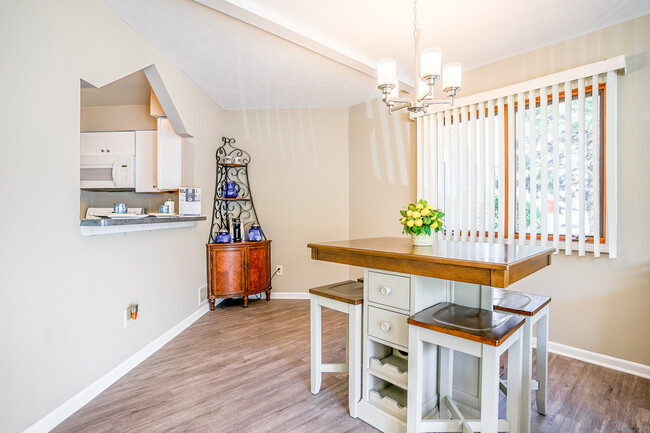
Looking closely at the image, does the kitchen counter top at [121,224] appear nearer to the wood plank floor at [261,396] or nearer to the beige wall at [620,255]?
the wood plank floor at [261,396]

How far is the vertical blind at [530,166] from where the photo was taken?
7.82ft

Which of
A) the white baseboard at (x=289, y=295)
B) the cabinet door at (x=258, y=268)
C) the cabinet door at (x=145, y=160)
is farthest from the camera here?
the white baseboard at (x=289, y=295)

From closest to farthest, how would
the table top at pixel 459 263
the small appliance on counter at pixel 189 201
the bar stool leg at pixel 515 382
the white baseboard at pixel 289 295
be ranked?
the table top at pixel 459 263 → the bar stool leg at pixel 515 382 → the small appliance on counter at pixel 189 201 → the white baseboard at pixel 289 295

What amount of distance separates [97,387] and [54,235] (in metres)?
1.03

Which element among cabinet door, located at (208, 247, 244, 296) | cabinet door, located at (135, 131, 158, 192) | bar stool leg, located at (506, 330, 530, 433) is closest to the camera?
bar stool leg, located at (506, 330, 530, 433)

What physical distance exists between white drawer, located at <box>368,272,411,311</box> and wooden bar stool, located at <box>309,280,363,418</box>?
0.11 meters

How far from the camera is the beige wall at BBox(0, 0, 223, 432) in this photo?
152 cm

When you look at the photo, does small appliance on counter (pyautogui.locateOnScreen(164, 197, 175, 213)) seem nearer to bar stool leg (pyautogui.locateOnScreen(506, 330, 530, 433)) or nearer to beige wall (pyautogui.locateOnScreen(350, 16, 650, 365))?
bar stool leg (pyautogui.locateOnScreen(506, 330, 530, 433))

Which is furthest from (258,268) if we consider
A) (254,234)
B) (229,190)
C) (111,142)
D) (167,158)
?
(111,142)

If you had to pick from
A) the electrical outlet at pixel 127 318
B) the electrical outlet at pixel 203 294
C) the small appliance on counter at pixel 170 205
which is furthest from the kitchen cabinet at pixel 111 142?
the electrical outlet at pixel 127 318

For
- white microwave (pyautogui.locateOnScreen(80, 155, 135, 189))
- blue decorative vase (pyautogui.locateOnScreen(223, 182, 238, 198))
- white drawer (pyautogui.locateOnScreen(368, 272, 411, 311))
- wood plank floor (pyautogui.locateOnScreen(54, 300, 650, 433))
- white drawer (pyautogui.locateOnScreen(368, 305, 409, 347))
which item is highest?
white microwave (pyautogui.locateOnScreen(80, 155, 135, 189))

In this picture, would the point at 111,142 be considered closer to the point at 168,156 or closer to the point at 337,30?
the point at 168,156

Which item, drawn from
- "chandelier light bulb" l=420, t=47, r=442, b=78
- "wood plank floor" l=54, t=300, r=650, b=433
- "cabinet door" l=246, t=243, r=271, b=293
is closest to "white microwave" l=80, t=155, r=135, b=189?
"cabinet door" l=246, t=243, r=271, b=293

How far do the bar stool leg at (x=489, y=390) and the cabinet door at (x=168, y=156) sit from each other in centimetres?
305
